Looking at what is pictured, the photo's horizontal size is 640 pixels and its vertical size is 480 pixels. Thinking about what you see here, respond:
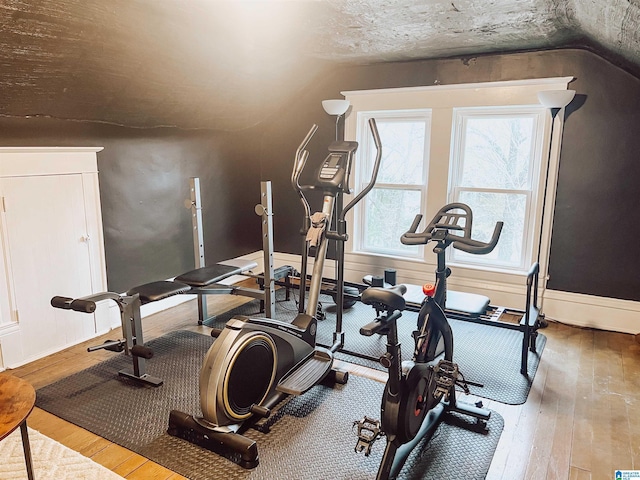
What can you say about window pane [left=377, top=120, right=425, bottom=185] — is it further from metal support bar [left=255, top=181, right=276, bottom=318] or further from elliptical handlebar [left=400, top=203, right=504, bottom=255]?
elliptical handlebar [left=400, top=203, right=504, bottom=255]

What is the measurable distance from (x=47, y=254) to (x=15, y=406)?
1821 millimetres

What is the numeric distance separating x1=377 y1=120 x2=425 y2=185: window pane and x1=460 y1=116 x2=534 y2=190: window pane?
436mm

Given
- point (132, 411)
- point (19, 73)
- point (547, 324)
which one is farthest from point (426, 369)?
point (19, 73)

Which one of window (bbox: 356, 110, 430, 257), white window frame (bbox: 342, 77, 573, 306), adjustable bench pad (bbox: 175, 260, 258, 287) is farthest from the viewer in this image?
window (bbox: 356, 110, 430, 257)

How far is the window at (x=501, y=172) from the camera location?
159 inches

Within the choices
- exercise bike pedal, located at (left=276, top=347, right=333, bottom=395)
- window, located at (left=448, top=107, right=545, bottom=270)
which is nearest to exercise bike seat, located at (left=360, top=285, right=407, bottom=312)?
exercise bike pedal, located at (left=276, top=347, right=333, bottom=395)

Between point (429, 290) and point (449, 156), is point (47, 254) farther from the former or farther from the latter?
point (449, 156)

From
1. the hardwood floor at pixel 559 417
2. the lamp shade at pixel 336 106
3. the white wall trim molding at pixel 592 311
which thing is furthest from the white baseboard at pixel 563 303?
the lamp shade at pixel 336 106

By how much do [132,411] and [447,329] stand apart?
1773mm

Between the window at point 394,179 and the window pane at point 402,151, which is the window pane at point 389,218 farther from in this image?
the window pane at point 402,151

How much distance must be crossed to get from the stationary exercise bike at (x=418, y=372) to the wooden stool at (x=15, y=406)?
1240mm

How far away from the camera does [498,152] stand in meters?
4.16

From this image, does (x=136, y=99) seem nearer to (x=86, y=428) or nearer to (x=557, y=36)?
(x=86, y=428)

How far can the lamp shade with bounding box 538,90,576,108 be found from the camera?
3416 millimetres
